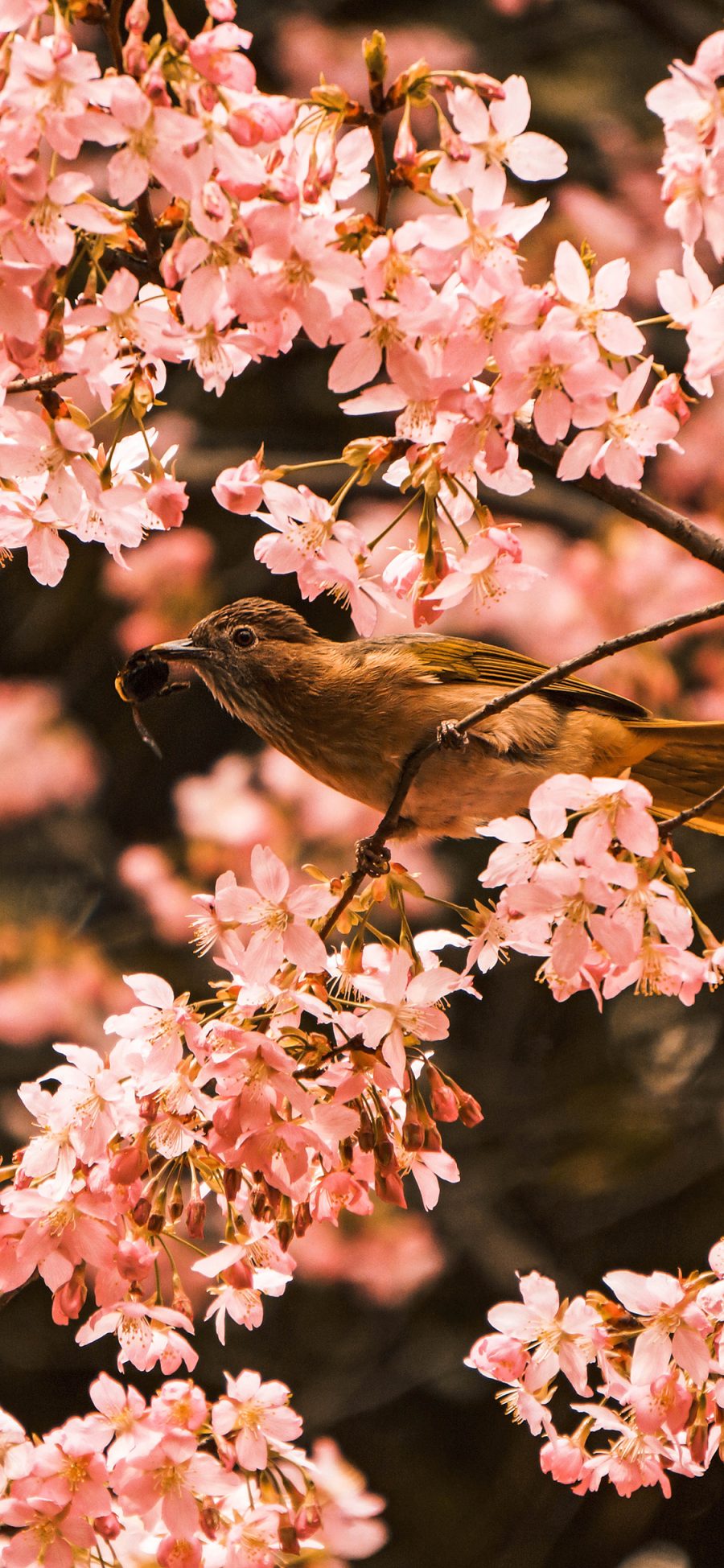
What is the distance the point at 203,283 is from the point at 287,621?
1.10 m

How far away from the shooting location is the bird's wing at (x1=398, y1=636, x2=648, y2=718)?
227 centimetres

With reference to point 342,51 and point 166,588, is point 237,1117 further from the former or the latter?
point 342,51

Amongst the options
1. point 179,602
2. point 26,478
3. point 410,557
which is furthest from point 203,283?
point 179,602

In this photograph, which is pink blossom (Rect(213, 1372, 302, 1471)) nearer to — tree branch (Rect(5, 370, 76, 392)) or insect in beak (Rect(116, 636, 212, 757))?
insect in beak (Rect(116, 636, 212, 757))

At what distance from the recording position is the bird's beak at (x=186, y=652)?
7.93 feet

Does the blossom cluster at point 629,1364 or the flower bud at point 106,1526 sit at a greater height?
the blossom cluster at point 629,1364

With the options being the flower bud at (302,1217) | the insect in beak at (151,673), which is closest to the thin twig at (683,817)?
the flower bud at (302,1217)

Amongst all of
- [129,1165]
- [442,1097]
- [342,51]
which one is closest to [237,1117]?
[129,1165]

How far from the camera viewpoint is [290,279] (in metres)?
1.44

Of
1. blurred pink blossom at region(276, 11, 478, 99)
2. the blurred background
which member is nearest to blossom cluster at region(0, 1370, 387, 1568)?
the blurred background

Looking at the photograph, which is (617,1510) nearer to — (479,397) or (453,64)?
(479,397)

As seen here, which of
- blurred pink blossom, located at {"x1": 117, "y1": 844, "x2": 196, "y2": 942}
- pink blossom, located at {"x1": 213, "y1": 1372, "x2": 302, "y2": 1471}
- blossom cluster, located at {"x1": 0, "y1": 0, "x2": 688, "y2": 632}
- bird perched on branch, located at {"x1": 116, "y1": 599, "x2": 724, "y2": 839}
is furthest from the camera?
blurred pink blossom, located at {"x1": 117, "y1": 844, "x2": 196, "y2": 942}

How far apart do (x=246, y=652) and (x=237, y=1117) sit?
1.00 meters

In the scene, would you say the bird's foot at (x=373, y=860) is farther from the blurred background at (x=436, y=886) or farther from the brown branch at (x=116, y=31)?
the blurred background at (x=436, y=886)
